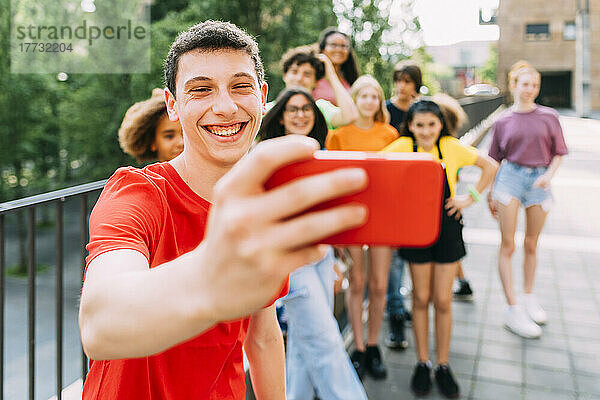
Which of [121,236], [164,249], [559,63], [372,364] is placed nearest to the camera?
[121,236]

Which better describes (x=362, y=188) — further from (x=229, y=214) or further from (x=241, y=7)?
(x=241, y=7)

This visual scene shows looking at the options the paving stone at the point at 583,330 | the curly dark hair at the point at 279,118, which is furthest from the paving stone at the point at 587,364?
the curly dark hair at the point at 279,118

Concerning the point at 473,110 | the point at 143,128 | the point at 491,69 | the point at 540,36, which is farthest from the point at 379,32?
the point at 491,69

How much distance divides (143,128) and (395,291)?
105 inches

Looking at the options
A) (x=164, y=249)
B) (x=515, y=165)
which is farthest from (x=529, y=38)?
(x=164, y=249)

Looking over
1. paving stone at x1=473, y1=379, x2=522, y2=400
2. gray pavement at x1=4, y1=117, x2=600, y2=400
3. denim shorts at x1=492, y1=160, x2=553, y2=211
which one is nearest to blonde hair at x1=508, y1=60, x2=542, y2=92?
denim shorts at x1=492, y1=160, x2=553, y2=211

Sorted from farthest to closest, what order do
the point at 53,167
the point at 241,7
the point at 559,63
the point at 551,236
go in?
the point at 559,63
the point at 53,167
the point at 241,7
the point at 551,236

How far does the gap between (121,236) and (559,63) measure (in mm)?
54519

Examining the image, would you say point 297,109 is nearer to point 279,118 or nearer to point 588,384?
point 279,118

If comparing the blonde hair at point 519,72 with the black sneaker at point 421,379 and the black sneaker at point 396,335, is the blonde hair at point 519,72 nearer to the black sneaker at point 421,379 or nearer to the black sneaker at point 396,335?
the black sneaker at point 396,335

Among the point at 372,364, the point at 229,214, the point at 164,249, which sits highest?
the point at 229,214

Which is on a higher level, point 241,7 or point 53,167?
point 241,7

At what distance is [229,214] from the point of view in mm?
635

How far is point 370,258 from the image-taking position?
420 centimetres
